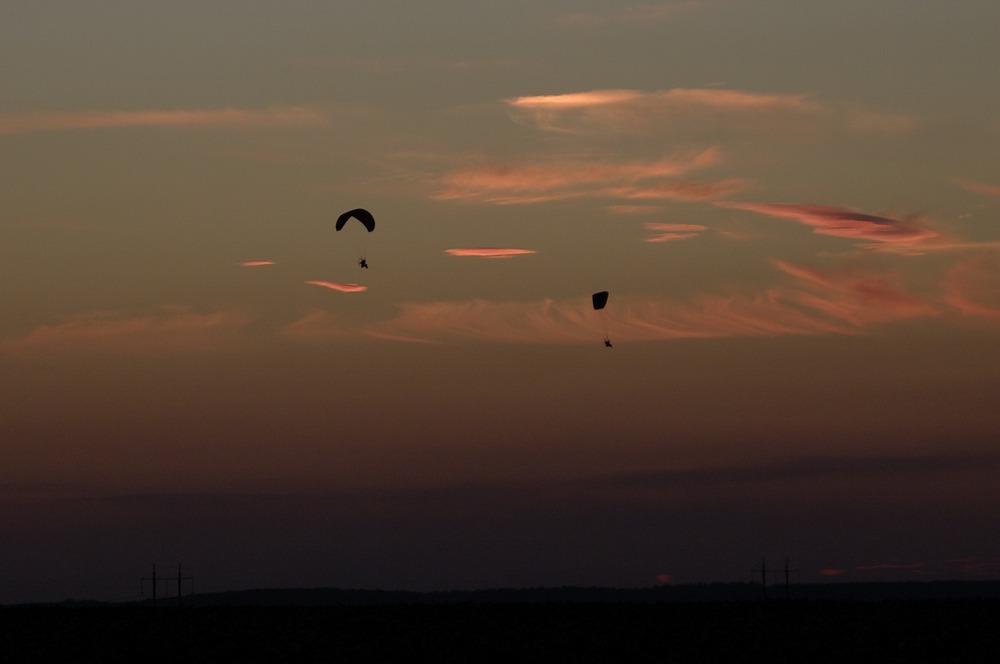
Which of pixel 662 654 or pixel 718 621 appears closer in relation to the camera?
pixel 662 654

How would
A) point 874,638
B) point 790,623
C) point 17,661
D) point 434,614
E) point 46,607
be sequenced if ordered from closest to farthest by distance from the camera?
1. point 17,661
2. point 874,638
3. point 790,623
4. point 434,614
5. point 46,607

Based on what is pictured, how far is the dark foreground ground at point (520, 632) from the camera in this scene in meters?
87.7

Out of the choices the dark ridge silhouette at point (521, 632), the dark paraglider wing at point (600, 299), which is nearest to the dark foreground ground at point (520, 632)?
the dark ridge silhouette at point (521, 632)

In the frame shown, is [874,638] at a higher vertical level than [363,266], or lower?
lower

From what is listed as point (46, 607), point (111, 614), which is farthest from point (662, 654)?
point (46, 607)

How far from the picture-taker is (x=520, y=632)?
9738 centimetres

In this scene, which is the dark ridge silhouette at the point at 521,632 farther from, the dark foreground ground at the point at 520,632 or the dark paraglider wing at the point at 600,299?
the dark paraglider wing at the point at 600,299

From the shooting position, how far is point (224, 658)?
88.6 m

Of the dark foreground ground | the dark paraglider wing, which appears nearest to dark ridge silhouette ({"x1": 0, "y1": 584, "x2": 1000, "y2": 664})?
the dark foreground ground

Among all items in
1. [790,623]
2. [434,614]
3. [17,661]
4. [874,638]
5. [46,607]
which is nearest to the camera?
[17,661]

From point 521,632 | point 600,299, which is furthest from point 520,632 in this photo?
point 600,299

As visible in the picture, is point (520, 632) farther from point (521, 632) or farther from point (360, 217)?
point (360, 217)

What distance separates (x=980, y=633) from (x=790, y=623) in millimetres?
12678

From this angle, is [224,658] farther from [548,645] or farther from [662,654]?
[662,654]
